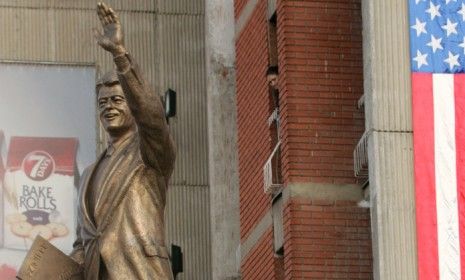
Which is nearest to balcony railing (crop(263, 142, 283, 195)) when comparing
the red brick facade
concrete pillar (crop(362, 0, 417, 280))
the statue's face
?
the red brick facade

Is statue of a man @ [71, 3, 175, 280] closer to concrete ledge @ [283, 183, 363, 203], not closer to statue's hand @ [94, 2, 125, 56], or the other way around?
statue's hand @ [94, 2, 125, 56]

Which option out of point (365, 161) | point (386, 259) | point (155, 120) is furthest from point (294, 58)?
point (155, 120)

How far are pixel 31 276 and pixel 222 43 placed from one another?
26540 millimetres

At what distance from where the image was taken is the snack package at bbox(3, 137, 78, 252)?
42219 mm

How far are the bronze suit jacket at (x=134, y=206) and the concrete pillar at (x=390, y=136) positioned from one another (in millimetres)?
15317

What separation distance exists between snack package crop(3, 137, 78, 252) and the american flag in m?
11.8

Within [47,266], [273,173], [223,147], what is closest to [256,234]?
[273,173]

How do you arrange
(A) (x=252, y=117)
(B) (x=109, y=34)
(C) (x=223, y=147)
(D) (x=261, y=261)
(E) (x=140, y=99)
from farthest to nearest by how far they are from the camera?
(C) (x=223, y=147), (A) (x=252, y=117), (D) (x=261, y=261), (E) (x=140, y=99), (B) (x=109, y=34)

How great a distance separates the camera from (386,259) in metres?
31.1

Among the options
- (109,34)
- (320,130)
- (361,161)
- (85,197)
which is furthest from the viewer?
(320,130)

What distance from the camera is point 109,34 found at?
15.3 m

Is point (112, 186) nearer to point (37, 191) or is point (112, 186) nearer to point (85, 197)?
point (85, 197)

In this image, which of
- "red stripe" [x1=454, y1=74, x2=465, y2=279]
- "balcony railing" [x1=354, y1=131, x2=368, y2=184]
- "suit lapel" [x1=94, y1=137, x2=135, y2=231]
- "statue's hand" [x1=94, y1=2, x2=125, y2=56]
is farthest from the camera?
"balcony railing" [x1=354, y1=131, x2=368, y2=184]

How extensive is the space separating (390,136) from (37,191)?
12.2m
